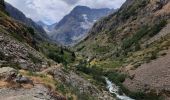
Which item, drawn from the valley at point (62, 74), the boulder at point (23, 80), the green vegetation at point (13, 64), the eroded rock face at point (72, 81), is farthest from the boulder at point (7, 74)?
the eroded rock face at point (72, 81)

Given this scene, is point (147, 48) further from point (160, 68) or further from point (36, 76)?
point (36, 76)

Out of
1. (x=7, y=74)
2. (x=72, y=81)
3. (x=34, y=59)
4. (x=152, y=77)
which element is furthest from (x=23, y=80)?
(x=152, y=77)

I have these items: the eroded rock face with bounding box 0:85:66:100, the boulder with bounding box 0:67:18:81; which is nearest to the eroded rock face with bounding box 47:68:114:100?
the boulder with bounding box 0:67:18:81

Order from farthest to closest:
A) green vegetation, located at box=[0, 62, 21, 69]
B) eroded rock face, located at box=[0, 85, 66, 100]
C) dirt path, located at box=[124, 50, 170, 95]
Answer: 1. dirt path, located at box=[124, 50, 170, 95]
2. green vegetation, located at box=[0, 62, 21, 69]
3. eroded rock face, located at box=[0, 85, 66, 100]

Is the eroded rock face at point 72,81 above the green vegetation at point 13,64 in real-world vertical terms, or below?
below

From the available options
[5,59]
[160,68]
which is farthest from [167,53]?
[5,59]

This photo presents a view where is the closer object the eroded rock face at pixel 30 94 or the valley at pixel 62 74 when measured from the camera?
the eroded rock face at pixel 30 94

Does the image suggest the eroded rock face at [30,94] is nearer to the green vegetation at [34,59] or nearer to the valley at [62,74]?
the valley at [62,74]

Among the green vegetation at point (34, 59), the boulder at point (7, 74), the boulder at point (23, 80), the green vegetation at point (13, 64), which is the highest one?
the green vegetation at point (34, 59)

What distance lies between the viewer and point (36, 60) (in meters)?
57.8

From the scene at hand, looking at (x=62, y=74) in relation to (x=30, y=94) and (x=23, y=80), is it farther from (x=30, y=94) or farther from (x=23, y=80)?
(x=30, y=94)

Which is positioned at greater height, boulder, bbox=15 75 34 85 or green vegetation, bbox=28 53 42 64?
green vegetation, bbox=28 53 42 64

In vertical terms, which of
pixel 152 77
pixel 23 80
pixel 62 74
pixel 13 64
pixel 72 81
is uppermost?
pixel 152 77

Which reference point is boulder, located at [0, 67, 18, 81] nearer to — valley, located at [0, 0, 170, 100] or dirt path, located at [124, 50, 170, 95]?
valley, located at [0, 0, 170, 100]
